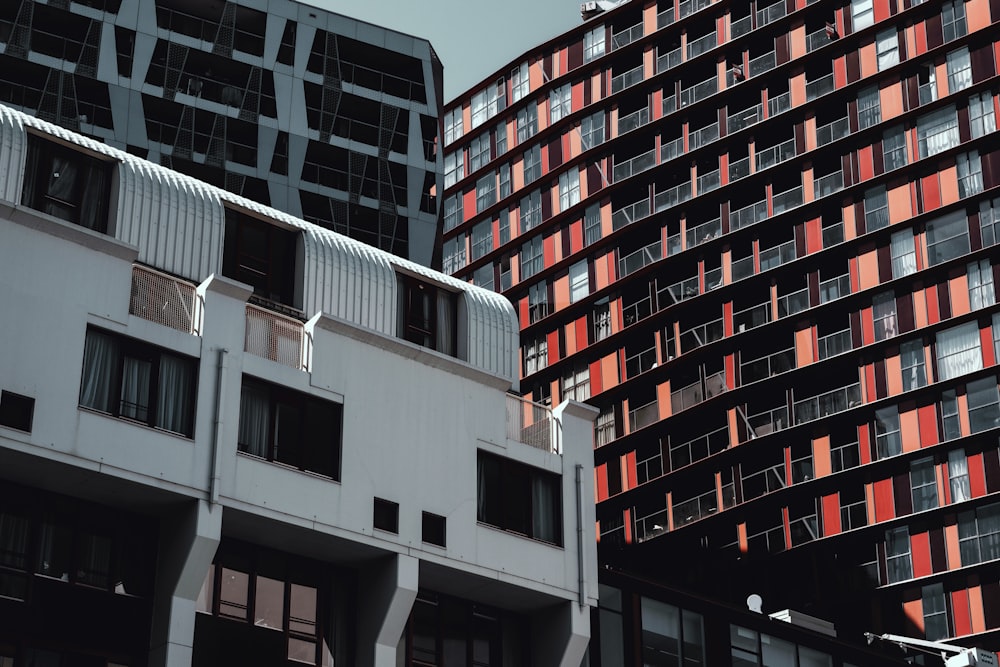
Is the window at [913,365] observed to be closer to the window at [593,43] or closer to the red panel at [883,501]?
the red panel at [883,501]

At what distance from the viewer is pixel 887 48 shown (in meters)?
99.4

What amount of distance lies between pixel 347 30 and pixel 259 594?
41.7 m

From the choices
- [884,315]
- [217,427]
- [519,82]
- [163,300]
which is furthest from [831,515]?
[163,300]

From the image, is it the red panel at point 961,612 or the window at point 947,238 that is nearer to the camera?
the red panel at point 961,612

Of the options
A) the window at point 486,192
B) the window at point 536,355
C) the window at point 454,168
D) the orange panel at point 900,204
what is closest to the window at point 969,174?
the orange panel at point 900,204

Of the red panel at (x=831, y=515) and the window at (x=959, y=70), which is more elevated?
the window at (x=959, y=70)

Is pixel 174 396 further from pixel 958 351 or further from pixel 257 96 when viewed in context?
pixel 958 351

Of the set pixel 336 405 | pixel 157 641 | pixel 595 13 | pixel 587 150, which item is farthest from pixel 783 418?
pixel 157 641

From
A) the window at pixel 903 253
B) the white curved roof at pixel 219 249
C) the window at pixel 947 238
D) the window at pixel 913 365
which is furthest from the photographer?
the window at pixel 903 253

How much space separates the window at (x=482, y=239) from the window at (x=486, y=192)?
1.18m

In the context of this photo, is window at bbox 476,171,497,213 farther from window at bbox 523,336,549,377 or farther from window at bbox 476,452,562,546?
window at bbox 476,452,562,546

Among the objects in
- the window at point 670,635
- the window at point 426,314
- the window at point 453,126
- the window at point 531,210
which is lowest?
the window at point 670,635

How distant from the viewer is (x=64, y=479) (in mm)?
37781

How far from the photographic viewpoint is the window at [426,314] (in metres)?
47.8
